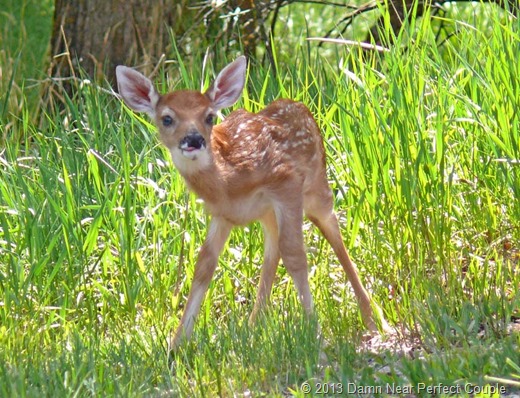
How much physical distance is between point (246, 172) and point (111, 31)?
3.26m

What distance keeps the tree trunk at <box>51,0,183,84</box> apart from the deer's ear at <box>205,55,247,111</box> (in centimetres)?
275

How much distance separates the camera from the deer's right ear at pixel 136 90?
5.51 meters

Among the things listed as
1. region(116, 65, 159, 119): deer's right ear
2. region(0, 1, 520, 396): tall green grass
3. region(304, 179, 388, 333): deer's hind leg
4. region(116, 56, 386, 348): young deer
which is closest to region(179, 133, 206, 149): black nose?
region(116, 56, 386, 348): young deer

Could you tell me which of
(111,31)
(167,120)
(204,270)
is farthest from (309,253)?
(111,31)

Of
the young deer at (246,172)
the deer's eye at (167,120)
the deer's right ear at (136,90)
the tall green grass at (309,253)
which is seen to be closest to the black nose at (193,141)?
the young deer at (246,172)

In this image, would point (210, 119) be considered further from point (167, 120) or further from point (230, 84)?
point (230, 84)

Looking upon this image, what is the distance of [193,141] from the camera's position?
514 cm

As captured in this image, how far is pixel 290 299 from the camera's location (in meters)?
5.41

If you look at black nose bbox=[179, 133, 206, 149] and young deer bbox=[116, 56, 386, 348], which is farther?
young deer bbox=[116, 56, 386, 348]

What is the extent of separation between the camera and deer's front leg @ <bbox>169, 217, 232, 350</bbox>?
16.9 feet

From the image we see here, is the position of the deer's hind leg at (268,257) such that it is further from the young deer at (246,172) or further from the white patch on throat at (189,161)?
the white patch on throat at (189,161)

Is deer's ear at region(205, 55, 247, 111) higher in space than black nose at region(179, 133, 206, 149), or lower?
higher

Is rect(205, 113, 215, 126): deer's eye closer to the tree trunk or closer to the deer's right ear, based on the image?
the deer's right ear

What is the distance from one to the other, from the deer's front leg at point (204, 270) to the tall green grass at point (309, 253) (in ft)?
0.32
